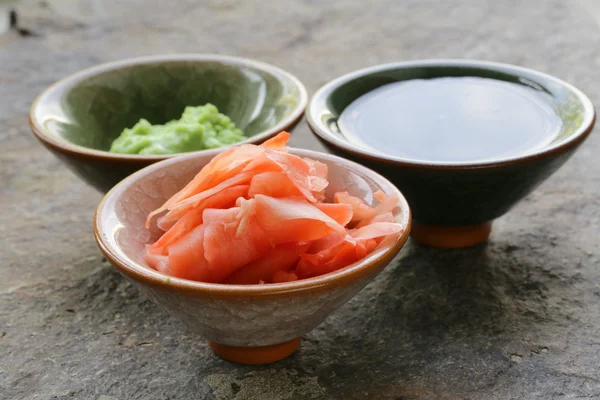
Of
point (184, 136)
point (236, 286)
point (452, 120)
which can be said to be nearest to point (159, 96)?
point (184, 136)

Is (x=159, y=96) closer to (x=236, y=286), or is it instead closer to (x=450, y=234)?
(x=450, y=234)

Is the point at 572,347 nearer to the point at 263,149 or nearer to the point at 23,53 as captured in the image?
the point at 263,149

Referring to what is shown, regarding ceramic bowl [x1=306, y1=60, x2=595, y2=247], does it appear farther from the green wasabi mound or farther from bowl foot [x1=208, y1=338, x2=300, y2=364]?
bowl foot [x1=208, y1=338, x2=300, y2=364]

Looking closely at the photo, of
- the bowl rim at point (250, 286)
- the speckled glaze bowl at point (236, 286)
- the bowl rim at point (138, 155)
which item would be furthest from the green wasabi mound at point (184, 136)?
the bowl rim at point (250, 286)

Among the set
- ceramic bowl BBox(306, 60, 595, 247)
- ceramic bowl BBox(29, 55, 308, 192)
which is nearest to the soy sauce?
ceramic bowl BBox(306, 60, 595, 247)

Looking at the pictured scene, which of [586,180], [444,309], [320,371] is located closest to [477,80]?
[586,180]

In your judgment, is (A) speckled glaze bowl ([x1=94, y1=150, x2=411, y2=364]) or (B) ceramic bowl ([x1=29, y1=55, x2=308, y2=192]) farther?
(B) ceramic bowl ([x1=29, y1=55, x2=308, y2=192])
